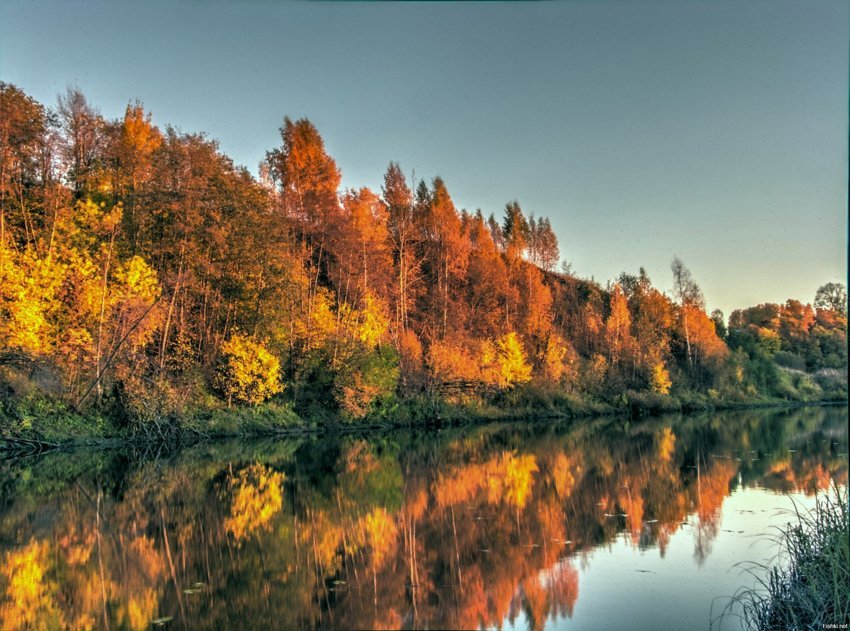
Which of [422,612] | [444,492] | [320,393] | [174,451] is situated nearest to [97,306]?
[174,451]

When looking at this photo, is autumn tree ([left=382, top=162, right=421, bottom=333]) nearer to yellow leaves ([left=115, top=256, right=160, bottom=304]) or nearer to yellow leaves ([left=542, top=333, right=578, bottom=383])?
yellow leaves ([left=542, top=333, right=578, bottom=383])

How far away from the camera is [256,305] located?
3250 centimetres

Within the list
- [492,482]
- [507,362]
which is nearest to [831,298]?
[507,362]

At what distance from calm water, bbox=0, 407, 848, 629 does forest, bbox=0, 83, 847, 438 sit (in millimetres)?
5051

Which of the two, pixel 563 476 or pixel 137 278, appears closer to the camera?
pixel 563 476

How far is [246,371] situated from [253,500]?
→ 54.9 feet

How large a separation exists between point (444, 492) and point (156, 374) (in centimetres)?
1598

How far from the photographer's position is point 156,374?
27.1 metres

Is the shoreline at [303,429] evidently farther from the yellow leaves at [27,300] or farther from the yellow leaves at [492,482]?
the yellow leaves at [492,482]

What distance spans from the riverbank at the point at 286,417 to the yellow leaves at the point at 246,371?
76 centimetres

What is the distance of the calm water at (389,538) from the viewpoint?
25.8 feet

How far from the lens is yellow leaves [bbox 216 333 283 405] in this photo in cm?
3091

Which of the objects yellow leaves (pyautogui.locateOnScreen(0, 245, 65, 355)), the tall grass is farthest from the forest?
the tall grass

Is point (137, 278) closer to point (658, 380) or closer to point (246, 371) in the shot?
point (246, 371)
